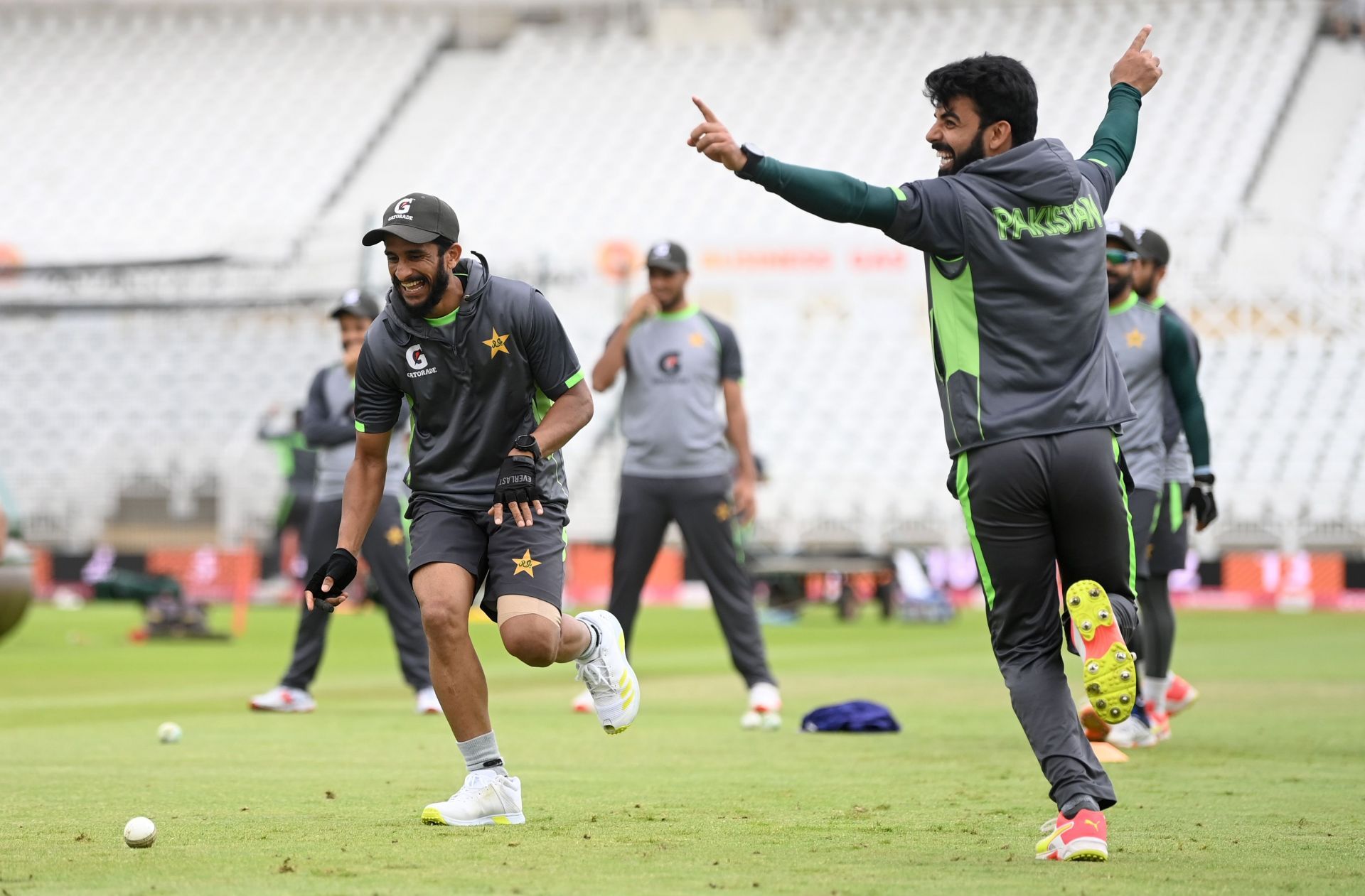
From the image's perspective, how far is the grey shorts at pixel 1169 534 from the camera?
9.12m

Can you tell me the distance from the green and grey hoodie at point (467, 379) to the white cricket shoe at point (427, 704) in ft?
14.6

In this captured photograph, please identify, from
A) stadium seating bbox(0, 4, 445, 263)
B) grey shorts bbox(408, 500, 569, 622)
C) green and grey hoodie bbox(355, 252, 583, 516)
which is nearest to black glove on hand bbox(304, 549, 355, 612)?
grey shorts bbox(408, 500, 569, 622)

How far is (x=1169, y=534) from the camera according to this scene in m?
9.18

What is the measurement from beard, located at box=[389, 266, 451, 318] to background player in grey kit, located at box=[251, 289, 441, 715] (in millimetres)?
4581

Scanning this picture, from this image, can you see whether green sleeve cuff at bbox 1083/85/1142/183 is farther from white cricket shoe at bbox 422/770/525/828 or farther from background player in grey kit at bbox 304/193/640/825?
white cricket shoe at bbox 422/770/525/828

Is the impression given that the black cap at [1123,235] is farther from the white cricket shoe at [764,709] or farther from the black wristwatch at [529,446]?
the black wristwatch at [529,446]

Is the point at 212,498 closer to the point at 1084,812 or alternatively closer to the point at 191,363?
the point at 191,363

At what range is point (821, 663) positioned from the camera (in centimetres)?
1605

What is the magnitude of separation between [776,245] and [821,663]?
21.6m

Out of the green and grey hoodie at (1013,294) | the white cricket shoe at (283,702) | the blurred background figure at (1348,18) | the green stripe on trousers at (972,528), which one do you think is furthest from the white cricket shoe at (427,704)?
the blurred background figure at (1348,18)

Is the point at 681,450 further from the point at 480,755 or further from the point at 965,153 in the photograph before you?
the point at 965,153

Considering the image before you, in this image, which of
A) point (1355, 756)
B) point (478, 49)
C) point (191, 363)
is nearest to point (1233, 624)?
point (1355, 756)

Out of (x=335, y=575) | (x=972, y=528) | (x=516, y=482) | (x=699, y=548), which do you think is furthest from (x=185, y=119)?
(x=972, y=528)

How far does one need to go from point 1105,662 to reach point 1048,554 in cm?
42
